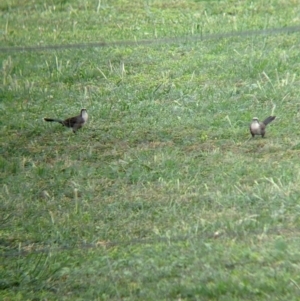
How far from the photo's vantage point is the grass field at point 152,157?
19.5 feet

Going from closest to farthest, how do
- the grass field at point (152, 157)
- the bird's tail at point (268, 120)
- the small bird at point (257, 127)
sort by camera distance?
the grass field at point (152, 157), the small bird at point (257, 127), the bird's tail at point (268, 120)

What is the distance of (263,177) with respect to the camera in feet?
24.0

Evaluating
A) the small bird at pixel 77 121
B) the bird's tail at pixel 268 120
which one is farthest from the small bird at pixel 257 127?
the small bird at pixel 77 121

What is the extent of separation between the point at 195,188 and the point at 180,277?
1.57 m

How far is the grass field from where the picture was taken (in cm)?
595

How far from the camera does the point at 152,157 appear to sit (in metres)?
8.11

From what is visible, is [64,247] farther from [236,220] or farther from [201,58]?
[201,58]

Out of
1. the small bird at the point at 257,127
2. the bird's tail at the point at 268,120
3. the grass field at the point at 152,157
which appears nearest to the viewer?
the grass field at the point at 152,157

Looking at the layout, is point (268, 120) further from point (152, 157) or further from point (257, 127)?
point (152, 157)

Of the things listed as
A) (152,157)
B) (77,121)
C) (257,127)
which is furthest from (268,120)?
(77,121)

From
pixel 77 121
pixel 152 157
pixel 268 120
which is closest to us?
pixel 152 157

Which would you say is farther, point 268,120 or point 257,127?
point 268,120

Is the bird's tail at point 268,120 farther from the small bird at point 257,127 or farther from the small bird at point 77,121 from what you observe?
the small bird at point 77,121

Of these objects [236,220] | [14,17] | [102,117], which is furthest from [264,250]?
[14,17]
